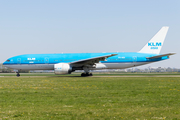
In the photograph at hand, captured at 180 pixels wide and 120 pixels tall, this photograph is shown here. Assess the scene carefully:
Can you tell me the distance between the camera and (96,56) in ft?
109

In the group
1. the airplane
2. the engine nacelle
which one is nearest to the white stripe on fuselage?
the airplane

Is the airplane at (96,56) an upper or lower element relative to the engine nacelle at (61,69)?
upper

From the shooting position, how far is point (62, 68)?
97.5 feet

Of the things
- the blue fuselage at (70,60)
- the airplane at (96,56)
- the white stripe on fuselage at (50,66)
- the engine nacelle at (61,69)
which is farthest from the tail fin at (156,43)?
the engine nacelle at (61,69)

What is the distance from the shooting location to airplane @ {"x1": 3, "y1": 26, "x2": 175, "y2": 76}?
32594 mm

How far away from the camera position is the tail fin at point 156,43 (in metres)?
34.6

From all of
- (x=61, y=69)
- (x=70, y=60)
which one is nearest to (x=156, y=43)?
(x=70, y=60)

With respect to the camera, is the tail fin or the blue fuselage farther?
the tail fin

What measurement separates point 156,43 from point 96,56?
1006 centimetres

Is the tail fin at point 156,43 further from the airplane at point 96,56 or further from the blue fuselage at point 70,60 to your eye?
the blue fuselage at point 70,60

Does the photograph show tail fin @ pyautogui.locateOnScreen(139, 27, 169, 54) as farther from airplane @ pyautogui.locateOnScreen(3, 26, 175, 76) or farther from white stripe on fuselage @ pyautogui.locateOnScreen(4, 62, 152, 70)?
white stripe on fuselage @ pyautogui.locateOnScreen(4, 62, 152, 70)

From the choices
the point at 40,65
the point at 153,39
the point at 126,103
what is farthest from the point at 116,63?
the point at 126,103

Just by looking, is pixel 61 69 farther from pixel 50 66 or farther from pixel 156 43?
pixel 156 43

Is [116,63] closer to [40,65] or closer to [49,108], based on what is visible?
[40,65]
